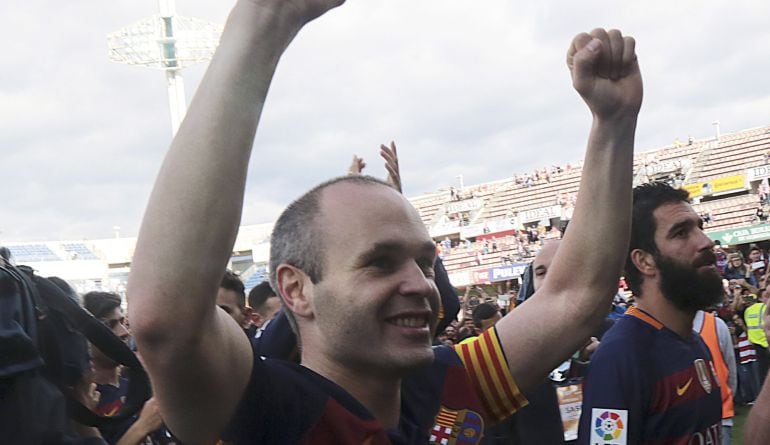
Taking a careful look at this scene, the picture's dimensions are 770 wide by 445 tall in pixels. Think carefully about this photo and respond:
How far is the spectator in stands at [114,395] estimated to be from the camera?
320 cm

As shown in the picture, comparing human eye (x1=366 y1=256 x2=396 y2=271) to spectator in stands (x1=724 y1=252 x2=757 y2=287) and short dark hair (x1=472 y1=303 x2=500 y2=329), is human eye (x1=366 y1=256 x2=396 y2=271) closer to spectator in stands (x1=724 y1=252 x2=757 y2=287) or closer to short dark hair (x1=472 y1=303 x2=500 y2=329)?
short dark hair (x1=472 y1=303 x2=500 y2=329)

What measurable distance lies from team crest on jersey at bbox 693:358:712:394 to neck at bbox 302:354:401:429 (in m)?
1.67

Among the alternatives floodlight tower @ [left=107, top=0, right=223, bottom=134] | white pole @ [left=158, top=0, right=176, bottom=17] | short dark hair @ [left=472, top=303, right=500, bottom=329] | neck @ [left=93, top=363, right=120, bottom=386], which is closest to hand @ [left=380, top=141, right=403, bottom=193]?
neck @ [left=93, top=363, right=120, bottom=386]

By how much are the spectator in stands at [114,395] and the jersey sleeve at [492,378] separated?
811 millimetres

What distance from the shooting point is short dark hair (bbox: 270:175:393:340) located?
5.61 ft

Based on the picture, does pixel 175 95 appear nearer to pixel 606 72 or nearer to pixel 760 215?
pixel 760 215

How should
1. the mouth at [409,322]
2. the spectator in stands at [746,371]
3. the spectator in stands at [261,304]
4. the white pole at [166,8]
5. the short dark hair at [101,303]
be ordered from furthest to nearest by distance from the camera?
the white pole at [166,8] < the spectator in stands at [746,371] < the spectator in stands at [261,304] < the short dark hair at [101,303] < the mouth at [409,322]

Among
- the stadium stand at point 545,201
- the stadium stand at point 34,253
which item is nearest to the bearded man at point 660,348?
the stadium stand at point 545,201

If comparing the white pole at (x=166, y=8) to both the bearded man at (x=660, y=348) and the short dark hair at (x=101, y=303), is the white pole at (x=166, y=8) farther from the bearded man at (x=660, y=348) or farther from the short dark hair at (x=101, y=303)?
the bearded man at (x=660, y=348)

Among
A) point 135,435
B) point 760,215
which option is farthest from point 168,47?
point 135,435

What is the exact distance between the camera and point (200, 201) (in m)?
1.27

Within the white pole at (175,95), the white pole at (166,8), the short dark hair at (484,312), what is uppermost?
the white pole at (166,8)

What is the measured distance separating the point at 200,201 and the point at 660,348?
227 centimetres

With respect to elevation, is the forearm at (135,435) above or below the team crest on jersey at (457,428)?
below
